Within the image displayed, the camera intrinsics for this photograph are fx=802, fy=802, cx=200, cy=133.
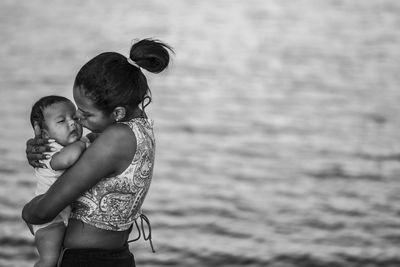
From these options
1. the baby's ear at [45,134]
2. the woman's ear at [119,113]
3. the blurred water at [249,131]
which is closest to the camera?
the woman's ear at [119,113]

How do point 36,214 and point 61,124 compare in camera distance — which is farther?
point 61,124

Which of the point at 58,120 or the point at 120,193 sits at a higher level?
the point at 58,120

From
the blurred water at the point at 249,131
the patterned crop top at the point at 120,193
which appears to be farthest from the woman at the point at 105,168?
the blurred water at the point at 249,131

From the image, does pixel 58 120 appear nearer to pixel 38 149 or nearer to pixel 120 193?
pixel 38 149

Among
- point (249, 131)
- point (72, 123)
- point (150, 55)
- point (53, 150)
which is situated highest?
point (249, 131)

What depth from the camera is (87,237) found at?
113 inches

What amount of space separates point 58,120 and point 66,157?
0.65 ft

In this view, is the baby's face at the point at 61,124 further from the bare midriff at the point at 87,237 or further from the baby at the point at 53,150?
the bare midriff at the point at 87,237

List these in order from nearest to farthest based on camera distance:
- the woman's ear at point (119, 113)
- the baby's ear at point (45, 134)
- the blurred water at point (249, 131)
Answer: the woman's ear at point (119, 113)
the baby's ear at point (45, 134)
the blurred water at point (249, 131)

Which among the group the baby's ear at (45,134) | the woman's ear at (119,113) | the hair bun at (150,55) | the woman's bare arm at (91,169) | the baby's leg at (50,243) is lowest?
the baby's leg at (50,243)

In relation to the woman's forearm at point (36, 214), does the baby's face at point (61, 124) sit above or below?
above

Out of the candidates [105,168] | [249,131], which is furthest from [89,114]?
[249,131]

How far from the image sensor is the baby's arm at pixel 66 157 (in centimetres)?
281

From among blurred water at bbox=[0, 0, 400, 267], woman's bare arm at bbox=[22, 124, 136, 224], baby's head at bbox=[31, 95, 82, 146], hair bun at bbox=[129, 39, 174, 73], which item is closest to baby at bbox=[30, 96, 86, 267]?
baby's head at bbox=[31, 95, 82, 146]
